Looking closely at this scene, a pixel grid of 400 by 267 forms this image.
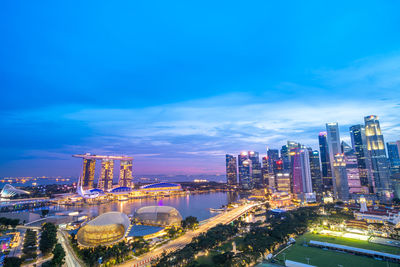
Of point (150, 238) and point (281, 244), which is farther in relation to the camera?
point (150, 238)

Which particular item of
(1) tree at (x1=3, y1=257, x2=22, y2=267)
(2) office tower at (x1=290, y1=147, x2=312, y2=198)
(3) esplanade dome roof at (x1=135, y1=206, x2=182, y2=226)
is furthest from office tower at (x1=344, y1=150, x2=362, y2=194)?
(1) tree at (x1=3, y1=257, x2=22, y2=267)

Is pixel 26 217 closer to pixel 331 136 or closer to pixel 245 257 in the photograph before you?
pixel 245 257

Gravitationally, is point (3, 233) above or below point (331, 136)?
below

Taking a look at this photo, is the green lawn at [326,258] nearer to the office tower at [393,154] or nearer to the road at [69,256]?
the road at [69,256]

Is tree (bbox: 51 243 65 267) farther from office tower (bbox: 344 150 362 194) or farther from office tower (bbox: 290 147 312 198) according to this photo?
office tower (bbox: 344 150 362 194)

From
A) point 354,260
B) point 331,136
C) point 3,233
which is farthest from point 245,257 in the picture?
point 331,136

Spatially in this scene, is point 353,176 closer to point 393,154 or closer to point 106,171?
point 393,154
